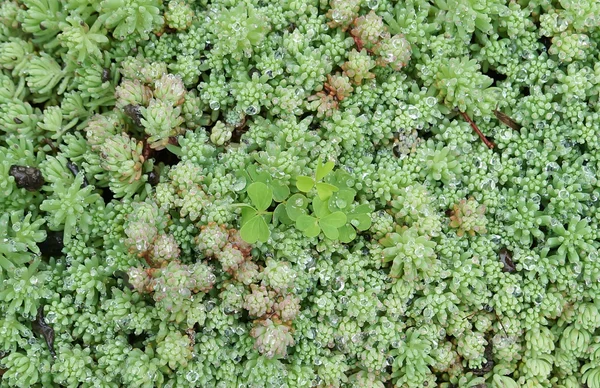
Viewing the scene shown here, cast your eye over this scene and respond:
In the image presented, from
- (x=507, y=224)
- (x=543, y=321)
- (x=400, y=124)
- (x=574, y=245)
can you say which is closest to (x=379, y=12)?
(x=400, y=124)

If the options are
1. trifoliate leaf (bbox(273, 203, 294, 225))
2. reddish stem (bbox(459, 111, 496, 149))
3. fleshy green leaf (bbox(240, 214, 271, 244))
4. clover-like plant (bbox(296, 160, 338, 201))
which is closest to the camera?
fleshy green leaf (bbox(240, 214, 271, 244))

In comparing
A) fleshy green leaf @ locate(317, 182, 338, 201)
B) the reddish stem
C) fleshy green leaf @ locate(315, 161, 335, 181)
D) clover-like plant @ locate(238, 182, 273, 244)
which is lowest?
clover-like plant @ locate(238, 182, 273, 244)

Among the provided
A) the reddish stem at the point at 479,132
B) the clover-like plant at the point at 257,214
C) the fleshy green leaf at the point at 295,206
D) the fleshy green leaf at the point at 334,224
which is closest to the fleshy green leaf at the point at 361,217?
the fleshy green leaf at the point at 334,224

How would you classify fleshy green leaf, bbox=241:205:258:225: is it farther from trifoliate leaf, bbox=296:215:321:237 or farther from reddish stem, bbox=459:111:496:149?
reddish stem, bbox=459:111:496:149

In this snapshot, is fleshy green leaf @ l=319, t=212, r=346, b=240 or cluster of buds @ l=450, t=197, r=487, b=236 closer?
fleshy green leaf @ l=319, t=212, r=346, b=240

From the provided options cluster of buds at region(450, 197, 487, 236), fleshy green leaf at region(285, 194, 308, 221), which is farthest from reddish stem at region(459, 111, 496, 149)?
fleshy green leaf at region(285, 194, 308, 221)

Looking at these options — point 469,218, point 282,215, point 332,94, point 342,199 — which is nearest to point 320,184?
point 342,199

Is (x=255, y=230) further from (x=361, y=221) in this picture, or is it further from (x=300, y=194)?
(x=361, y=221)
